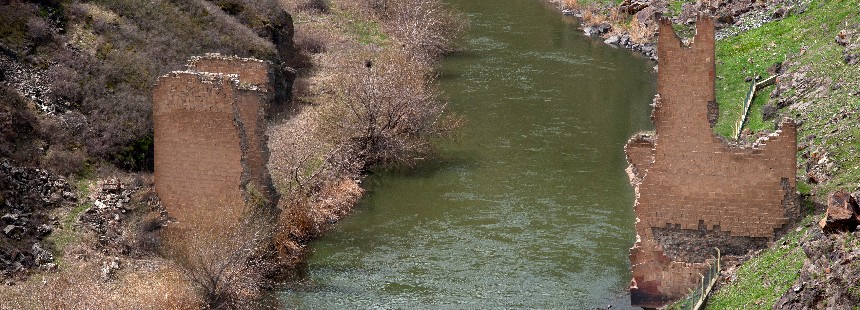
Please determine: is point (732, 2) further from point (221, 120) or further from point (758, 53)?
point (221, 120)

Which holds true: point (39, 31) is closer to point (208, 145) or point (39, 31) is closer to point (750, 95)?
point (208, 145)

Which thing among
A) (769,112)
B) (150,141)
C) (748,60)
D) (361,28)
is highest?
(748,60)

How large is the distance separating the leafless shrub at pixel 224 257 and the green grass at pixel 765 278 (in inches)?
360

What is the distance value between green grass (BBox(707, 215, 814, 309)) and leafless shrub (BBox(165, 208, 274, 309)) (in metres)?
9.14

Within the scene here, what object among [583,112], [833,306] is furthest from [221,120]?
[583,112]

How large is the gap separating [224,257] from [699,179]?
9.19 m

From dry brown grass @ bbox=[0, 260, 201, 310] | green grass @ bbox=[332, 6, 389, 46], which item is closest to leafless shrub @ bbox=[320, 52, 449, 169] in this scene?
dry brown grass @ bbox=[0, 260, 201, 310]

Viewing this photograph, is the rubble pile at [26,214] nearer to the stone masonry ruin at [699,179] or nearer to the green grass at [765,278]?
the stone masonry ruin at [699,179]

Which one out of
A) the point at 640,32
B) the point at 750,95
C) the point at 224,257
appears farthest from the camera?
the point at 640,32

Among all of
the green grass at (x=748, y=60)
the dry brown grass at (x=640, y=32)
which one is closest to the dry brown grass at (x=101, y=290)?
the green grass at (x=748, y=60)

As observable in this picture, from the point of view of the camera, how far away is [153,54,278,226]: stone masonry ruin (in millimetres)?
27703

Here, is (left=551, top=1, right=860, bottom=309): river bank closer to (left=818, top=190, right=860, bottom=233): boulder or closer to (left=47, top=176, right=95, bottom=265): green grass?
(left=818, top=190, right=860, bottom=233): boulder

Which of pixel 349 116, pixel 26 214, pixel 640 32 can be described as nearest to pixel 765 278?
pixel 26 214

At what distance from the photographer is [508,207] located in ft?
109
